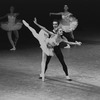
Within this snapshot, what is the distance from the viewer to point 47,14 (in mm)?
32625

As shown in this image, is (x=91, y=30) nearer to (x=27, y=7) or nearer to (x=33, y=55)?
(x=33, y=55)

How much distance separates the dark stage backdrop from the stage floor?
3.18m

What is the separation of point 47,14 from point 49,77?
19658 mm

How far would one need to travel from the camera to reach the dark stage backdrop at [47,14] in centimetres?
2287

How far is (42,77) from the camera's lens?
1284cm

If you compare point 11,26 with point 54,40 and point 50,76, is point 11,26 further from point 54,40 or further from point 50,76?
point 54,40

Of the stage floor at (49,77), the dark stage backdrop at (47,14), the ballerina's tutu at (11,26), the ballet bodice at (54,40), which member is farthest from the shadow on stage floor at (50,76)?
the dark stage backdrop at (47,14)

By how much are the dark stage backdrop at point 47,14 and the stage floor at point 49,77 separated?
3.18 metres

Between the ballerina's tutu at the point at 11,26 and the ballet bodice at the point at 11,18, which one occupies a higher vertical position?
the ballet bodice at the point at 11,18

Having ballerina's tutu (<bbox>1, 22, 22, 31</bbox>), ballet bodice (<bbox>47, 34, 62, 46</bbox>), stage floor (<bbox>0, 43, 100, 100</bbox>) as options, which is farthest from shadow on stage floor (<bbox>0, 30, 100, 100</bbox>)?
ballet bodice (<bbox>47, 34, 62, 46</bbox>)

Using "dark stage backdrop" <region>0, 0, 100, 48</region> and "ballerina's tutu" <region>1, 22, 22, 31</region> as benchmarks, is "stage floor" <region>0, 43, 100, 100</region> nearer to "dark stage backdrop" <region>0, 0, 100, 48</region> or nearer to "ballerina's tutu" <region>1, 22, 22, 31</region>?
"ballerina's tutu" <region>1, 22, 22, 31</region>

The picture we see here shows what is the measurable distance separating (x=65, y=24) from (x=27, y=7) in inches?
651

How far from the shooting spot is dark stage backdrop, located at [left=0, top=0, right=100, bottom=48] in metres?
22.9

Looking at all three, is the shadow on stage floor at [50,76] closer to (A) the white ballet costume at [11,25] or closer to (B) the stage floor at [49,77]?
(B) the stage floor at [49,77]
